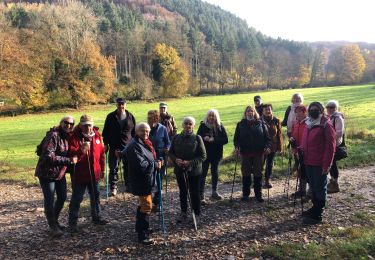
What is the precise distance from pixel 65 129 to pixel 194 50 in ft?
293

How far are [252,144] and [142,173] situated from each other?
339cm

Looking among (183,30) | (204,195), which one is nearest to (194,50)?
(183,30)

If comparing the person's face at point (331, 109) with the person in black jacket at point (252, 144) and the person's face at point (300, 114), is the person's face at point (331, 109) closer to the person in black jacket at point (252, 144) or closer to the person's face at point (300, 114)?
the person's face at point (300, 114)

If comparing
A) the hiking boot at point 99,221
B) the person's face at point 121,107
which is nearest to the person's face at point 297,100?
the person's face at point 121,107

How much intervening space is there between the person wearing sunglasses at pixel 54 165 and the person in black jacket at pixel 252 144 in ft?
13.7

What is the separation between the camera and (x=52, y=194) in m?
6.98

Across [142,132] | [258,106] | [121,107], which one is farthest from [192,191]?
[258,106]

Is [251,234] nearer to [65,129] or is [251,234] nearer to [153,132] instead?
[153,132]

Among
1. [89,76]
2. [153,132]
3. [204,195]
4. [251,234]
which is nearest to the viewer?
[251,234]

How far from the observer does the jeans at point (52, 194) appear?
6934mm

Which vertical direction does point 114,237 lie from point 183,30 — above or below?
below

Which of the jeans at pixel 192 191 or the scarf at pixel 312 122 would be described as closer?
the scarf at pixel 312 122

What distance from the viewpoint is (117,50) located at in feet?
249

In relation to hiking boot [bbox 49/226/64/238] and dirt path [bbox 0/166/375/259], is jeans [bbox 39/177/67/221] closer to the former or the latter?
hiking boot [bbox 49/226/64/238]
